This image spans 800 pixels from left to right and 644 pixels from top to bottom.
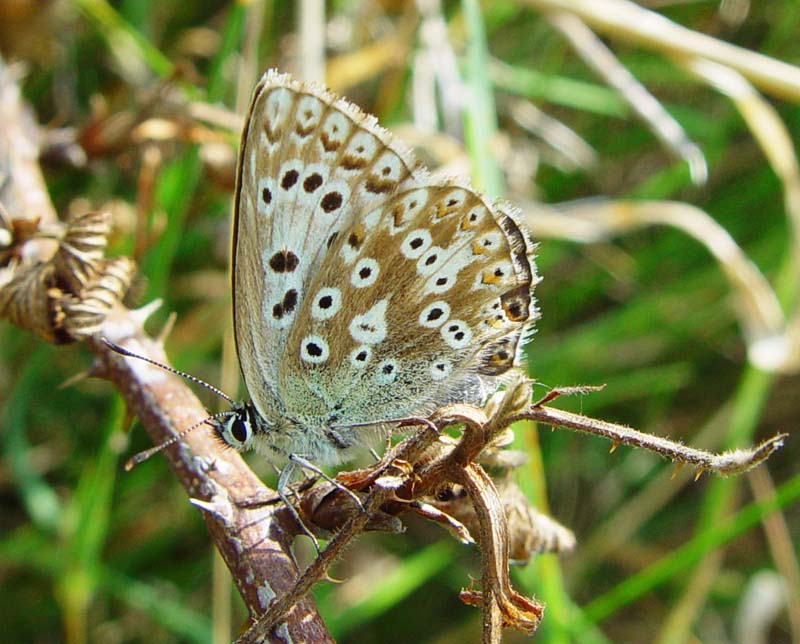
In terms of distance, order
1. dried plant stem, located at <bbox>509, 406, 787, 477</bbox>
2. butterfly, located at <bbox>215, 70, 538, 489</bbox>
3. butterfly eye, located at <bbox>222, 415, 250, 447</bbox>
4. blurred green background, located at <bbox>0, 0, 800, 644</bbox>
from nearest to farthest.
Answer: dried plant stem, located at <bbox>509, 406, 787, 477</bbox>
butterfly eye, located at <bbox>222, 415, 250, 447</bbox>
butterfly, located at <bbox>215, 70, 538, 489</bbox>
blurred green background, located at <bbox>0, 0, 800, 644</bbox>

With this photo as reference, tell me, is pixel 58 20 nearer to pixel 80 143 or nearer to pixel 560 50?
pixel 80 143

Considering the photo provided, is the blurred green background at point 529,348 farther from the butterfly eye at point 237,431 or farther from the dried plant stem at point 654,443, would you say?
the dried plant stem at point 654,443

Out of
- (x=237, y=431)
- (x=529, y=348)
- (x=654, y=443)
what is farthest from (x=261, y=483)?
(x=529, y=348)

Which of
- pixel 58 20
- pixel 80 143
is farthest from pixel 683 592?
pixel 58 20

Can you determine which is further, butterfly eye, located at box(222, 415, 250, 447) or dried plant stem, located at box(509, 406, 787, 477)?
butterfly eye, located at box(222, 415, 250, 447)

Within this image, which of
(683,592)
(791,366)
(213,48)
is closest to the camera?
(791,366)

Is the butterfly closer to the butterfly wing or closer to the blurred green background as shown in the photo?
the butterfly wing

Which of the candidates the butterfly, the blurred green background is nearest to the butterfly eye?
the butterfly
